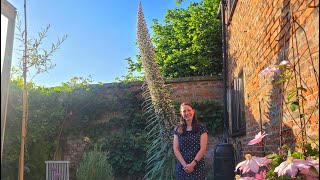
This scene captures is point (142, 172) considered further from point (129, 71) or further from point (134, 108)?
point (129, 71)

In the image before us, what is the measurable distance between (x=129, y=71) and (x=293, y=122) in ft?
30.6

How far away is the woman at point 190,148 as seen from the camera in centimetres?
381

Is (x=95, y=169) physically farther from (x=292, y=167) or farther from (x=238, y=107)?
(x=292, y=167)

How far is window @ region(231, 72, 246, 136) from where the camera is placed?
5422 mm

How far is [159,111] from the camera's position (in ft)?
18.4

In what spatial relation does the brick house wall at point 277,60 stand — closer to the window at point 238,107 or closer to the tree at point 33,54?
the window at point 238,107

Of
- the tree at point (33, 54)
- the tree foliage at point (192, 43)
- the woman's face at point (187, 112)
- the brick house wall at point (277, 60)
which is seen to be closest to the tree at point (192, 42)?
the tree foliage at point (192, 43)

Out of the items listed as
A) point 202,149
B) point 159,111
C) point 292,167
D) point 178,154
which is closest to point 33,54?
point 178,154

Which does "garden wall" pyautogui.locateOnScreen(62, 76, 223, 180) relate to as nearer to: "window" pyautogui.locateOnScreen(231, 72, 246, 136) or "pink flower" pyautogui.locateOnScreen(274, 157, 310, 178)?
"window" pyautogui.locateOnScreen(231, 72, 246, 136)

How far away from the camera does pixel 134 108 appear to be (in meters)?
7.66

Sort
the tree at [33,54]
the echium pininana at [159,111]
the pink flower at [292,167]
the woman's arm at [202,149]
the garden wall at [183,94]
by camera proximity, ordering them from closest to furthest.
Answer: the pink flower at [292,167] → the tree at [33,54] → the woman's arm at [202,149] → the echium pininana at [159,111] → the garden wall at [183,94]

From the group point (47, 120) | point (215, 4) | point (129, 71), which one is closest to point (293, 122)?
point (47, 120)

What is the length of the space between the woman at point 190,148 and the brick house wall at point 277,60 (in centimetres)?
66

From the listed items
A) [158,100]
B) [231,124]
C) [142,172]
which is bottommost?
[142,172]
